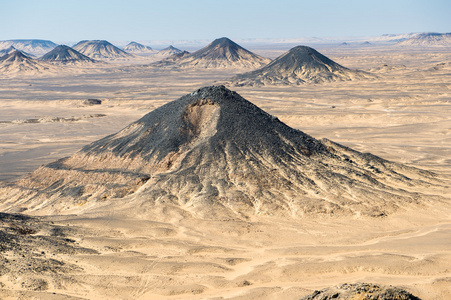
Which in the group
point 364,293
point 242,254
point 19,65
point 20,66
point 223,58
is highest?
point 223,58

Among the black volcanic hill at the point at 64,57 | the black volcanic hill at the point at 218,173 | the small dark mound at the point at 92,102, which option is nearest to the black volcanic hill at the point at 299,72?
the small dark mound at the point at 92,102

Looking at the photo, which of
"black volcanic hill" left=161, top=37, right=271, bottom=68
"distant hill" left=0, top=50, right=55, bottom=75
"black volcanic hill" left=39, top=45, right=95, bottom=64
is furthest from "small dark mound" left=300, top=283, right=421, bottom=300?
"black volcanic hill" left=39, top=45, right=95, bottom=64

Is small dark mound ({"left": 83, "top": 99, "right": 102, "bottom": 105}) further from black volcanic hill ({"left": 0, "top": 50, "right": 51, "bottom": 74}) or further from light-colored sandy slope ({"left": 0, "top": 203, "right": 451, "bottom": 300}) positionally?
black volcanic hill ({"left": 0, "top": 50, "right": 51, "bottom": 74})

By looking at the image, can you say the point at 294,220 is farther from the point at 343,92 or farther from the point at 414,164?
the point at 343,92

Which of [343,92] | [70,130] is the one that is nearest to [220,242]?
[70,130]

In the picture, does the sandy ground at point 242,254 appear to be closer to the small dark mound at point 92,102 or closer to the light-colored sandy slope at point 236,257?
the light-colored sandy slope at point 236,257

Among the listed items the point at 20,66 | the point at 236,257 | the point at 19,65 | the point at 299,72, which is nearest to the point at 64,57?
the point at 19,65

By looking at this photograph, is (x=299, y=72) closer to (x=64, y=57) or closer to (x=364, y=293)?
(x=364, y=293)
